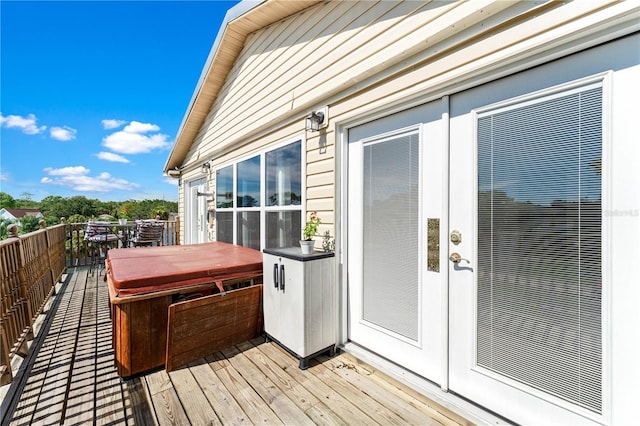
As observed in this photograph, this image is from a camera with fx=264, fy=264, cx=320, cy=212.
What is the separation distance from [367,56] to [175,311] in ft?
8.86

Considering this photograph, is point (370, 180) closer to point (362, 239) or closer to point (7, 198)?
point (362, 239)

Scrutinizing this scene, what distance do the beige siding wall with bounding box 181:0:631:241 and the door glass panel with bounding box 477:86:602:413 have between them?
35 centimetres

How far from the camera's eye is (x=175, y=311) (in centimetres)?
222

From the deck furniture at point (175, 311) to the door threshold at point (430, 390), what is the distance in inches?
45.0

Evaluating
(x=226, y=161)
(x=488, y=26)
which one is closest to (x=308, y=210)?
(x=488, y=26)

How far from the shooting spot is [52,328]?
121 inches

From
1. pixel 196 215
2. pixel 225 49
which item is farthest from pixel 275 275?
pixel 196 215

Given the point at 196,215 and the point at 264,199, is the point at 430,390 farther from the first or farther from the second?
the point at 196,215

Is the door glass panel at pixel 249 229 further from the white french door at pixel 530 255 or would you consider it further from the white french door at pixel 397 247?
the white french door at pixel 530 255

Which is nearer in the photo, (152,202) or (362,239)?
(362,239)

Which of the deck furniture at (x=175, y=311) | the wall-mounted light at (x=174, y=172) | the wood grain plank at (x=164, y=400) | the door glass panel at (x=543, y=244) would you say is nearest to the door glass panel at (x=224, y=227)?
the deck furniture at (x=175, y=311)

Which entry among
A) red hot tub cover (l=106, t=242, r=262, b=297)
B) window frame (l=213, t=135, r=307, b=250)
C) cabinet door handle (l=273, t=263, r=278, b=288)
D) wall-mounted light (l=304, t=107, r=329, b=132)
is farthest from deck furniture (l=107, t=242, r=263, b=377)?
wall-mounted light (l=304, t=107, r=329, b=132)

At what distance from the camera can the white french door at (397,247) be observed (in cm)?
191

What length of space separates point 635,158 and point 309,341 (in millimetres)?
2294
